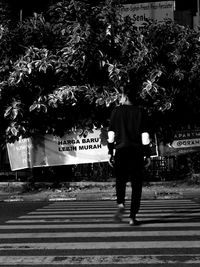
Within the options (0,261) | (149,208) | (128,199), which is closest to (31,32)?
(128,199)

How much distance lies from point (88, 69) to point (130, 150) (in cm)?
730

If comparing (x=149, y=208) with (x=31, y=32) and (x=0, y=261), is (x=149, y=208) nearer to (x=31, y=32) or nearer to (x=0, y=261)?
(x=0, y=261)

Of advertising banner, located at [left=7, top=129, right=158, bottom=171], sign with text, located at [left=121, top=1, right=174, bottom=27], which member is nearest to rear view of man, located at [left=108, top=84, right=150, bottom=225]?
advertising banner, located at [left=7, top=129, right=158, bottom=171]

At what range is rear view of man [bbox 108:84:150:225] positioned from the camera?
724cm

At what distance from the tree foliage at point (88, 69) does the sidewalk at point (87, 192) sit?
1.49 metres

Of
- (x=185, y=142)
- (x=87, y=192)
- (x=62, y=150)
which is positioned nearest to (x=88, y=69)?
(x=62, y=150)

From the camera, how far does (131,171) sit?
285 inches

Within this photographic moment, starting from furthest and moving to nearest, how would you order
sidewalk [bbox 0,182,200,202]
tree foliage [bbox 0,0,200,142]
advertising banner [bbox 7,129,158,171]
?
advertising banner [bbox 7,129,158,171] → tree foliage [bbox 0,0,200,142] → sidewalk [bbox 0,182,200,202]

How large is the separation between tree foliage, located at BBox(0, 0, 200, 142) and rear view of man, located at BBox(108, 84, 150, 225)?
6.29m

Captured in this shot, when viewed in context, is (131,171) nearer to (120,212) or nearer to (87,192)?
(120,212)

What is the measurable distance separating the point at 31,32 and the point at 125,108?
308 inches

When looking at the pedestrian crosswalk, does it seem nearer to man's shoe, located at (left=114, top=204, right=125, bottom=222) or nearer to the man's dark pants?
man's shoe, located at (left=114, top=204, right=125, bottom=222)

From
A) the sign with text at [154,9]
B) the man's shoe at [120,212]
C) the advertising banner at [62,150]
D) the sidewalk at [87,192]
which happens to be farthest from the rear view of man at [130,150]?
the sign with text at [154,9]

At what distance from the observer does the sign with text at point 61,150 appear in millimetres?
15094
